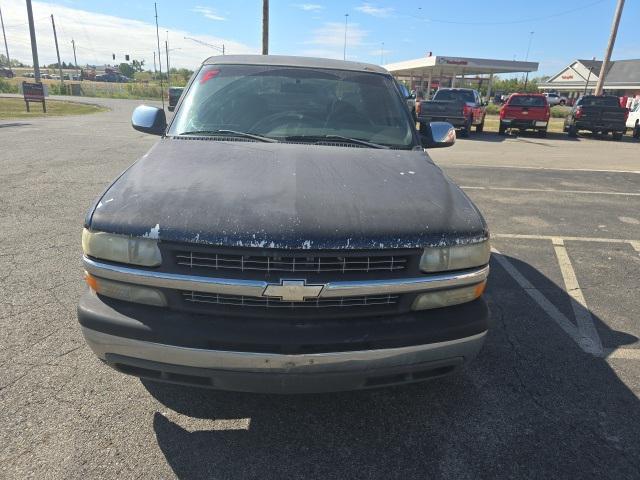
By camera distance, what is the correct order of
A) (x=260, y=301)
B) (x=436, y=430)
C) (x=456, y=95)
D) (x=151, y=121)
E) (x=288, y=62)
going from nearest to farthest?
(x=260, y=301), (x=436, y=430), (x=151, y=121), (x=288, y=62), (x=456, y=95)

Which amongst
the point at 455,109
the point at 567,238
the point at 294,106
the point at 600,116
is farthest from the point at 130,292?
the point at 600,116

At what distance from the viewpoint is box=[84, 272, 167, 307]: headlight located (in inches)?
83.5

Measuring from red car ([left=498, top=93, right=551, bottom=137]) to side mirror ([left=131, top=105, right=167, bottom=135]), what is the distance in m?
19.4

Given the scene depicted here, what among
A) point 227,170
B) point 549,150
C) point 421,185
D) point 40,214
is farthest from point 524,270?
point 549,150

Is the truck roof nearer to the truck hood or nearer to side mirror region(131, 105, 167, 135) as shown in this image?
side mirror region(131, 105, 167, 135)

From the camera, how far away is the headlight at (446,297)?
2.23 m

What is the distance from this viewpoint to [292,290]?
2.03m

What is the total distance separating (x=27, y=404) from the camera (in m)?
2.53

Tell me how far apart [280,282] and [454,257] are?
0.86m

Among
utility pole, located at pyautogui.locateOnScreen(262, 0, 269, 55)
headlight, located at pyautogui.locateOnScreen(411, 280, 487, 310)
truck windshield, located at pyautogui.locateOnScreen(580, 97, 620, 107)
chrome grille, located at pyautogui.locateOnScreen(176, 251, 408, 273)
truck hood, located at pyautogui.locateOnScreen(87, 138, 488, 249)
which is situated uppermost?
utility pole, located at pyautogui.locateOnScreen(262, 0, 269, 55)

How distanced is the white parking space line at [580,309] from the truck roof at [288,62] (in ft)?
8.81

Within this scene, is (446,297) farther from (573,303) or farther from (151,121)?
(151,121)

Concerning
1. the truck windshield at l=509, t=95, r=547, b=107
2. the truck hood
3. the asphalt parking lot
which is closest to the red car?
the truck windshield at l=509, t=95, r=547, b=107

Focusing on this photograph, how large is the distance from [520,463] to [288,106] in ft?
9.06
